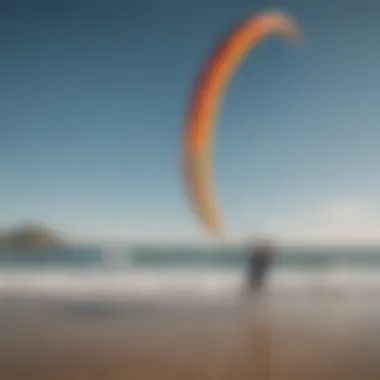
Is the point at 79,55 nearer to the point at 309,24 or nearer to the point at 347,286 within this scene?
the point at 309,24

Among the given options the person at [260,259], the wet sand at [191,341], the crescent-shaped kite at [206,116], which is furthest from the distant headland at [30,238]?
the person at [260,259]

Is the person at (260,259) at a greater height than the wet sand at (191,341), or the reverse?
the person at (260,259)

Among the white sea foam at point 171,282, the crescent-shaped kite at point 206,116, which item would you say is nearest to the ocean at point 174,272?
the white sea foam at point 171,282

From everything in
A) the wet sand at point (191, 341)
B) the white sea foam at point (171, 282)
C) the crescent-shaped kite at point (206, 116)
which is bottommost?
the wet sand at point (191, 341)

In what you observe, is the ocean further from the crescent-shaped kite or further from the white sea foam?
the crescent-shaped kite

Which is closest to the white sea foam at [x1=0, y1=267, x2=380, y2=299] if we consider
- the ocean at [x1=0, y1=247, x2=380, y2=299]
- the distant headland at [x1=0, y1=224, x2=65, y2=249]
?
the ocean at [x1=0, y1=247, x2=380, y2=299]

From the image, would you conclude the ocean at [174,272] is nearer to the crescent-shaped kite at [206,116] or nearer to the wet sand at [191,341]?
the wet sand at [191,341]
